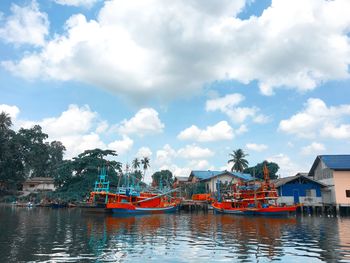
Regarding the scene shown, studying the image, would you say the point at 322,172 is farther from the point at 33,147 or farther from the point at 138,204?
the point at 33,147

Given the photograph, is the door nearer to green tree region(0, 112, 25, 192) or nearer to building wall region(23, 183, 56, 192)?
green tree region(0, 112, 25, 192)

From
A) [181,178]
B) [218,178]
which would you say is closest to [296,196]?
[218,178]

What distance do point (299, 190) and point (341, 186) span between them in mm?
7348

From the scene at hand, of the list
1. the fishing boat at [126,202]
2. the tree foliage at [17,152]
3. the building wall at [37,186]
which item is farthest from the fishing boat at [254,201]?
the building wall at [37,186]

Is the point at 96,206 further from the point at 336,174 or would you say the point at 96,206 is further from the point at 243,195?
the point at 336,174

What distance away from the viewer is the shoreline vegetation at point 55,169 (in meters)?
78.6

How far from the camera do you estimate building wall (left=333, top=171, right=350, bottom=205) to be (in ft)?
171

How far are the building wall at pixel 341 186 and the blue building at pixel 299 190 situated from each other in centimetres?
421

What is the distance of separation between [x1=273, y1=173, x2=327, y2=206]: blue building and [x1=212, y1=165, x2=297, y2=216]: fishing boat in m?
3.03

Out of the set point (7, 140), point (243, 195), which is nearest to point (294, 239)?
point (243, 195)

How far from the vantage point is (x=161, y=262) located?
625 inches

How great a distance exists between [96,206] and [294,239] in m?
39.5

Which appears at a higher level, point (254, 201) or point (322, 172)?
point (322, 172)

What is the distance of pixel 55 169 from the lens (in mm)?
95938
